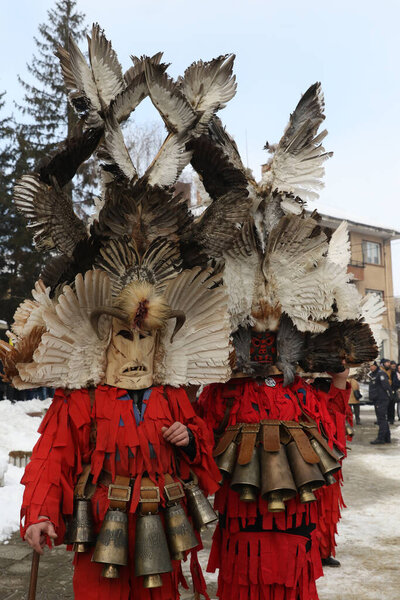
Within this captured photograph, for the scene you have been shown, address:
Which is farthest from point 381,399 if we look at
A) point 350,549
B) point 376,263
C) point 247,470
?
point 376,263

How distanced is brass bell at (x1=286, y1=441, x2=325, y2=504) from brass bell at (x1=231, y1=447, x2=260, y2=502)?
18cm

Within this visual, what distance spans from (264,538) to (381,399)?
29.3 feet

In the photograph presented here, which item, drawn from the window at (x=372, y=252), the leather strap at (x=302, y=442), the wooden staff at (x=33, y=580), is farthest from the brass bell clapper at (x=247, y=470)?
the window at (x=372, y=252)

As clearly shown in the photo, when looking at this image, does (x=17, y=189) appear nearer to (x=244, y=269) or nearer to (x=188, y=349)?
(x=188, y=349)

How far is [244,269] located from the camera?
297cm

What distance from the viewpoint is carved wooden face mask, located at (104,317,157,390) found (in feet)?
7.56

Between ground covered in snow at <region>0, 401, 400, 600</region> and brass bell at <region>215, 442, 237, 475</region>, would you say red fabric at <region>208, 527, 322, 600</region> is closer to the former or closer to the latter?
brass bell at <region>215, 442, 237, 475</region>

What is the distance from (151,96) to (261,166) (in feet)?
3.98

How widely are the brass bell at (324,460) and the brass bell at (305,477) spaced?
54mm

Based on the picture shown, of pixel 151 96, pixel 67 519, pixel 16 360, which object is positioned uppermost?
pixel 151 96

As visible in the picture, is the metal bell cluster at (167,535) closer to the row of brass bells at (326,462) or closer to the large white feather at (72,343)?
the large white feather at (72,343)

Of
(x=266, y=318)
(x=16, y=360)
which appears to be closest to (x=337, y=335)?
(x=266, y=318)

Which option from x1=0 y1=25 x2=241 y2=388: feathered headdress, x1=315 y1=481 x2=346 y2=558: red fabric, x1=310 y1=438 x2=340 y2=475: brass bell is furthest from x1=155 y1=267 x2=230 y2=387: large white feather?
x1=315 y1=481 x2=346 y2=558: red fabric

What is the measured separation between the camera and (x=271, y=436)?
2.72 metres
